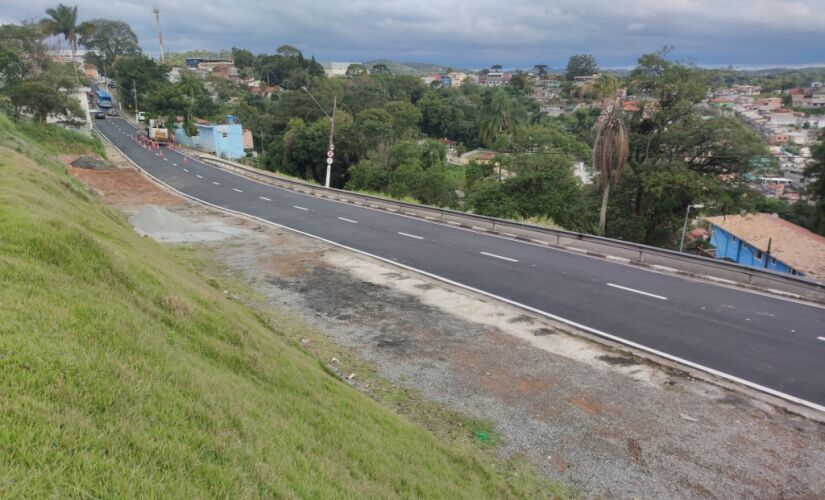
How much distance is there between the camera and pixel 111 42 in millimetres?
122125

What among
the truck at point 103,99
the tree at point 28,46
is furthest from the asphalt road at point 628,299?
the truck at point 103,99

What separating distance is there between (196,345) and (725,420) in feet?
24.2

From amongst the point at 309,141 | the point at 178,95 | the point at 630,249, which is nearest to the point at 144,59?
the point at 178,95

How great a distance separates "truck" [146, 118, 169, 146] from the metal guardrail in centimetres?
4677

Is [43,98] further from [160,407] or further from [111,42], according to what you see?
[111,42]

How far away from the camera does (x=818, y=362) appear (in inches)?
362

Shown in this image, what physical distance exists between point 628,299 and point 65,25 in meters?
83.9

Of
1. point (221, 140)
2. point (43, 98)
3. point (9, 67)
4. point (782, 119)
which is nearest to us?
point (43, 98)

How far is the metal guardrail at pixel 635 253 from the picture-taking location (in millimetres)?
13391

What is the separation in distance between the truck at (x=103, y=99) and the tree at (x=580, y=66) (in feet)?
499

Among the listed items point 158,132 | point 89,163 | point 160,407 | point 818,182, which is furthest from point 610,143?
point 158,132

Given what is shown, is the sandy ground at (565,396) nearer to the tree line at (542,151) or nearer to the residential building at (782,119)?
the tree line at (542,151)

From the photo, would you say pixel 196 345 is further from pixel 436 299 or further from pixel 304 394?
pixel 436 299

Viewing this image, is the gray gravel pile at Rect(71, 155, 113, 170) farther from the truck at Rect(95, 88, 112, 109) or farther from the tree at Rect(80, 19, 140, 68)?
the tree at Rect(80, 19, 140, 68)
